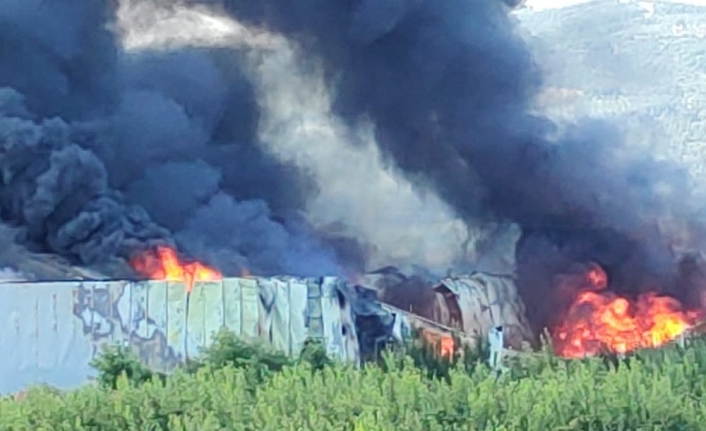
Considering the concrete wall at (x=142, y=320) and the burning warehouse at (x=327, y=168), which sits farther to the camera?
the burning warehouse at (x=327, y=168)

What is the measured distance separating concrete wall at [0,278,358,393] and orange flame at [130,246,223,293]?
10.1m

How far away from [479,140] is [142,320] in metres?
19.4

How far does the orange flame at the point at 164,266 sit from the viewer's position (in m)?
28.5

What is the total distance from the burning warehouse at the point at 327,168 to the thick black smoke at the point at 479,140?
6 cm

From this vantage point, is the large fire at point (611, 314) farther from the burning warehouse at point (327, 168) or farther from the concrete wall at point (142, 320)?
the concrete wall at point (142, 320)

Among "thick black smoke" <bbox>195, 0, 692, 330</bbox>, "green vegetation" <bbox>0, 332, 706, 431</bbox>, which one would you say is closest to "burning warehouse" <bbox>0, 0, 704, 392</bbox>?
"thick black smoke" <bbox>195, 0, 692, 330</bbox>

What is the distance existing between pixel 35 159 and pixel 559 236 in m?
14.0

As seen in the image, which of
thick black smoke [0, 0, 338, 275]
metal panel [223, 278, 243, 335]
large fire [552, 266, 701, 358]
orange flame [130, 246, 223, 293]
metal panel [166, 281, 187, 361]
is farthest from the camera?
large fire [552, 266, 701, 358]

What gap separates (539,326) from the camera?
3200 cm

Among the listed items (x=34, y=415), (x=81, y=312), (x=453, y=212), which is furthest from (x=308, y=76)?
(x=34, y=415)

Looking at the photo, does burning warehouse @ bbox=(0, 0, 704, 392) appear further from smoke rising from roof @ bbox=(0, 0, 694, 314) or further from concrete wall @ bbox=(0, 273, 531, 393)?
concrete wall @ bbox=(0, 273, 531, 393)

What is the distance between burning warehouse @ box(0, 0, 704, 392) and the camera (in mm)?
30578

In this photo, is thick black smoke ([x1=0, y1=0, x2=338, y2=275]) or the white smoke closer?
thick black smoke ([x1=0, y1=0, x2=338, y2=275])

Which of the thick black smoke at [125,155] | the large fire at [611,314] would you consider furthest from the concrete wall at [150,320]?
the large fire at [611,314]
